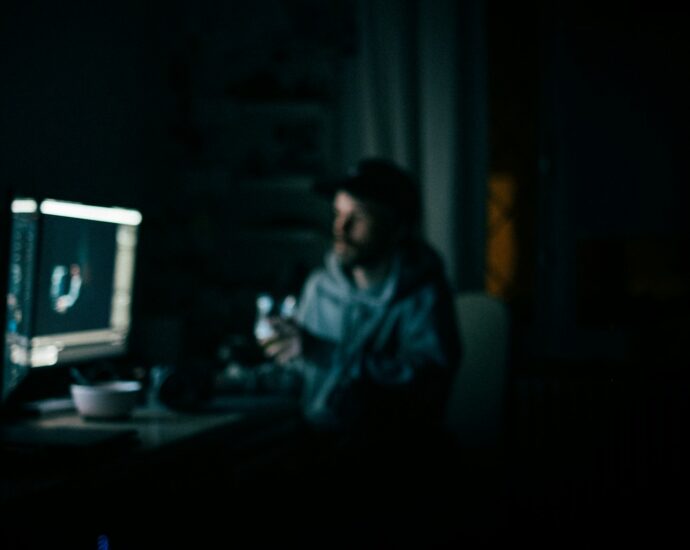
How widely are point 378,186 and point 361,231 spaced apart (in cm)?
13

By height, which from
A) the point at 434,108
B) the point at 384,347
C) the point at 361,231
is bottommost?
the point at 384,347

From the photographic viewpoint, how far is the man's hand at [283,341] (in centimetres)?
177

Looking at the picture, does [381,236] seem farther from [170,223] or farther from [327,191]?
[170,223]

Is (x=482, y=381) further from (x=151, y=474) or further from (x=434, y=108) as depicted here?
(x=434, y=108)

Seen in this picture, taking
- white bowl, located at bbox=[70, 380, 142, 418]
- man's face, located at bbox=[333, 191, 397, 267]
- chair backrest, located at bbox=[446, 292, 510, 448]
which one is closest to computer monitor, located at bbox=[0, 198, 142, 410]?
white bowl, located at bbox=[70, 380, 142, 418]

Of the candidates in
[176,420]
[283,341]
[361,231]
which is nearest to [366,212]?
[361,231]

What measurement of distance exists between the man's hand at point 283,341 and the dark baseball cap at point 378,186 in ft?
1.48

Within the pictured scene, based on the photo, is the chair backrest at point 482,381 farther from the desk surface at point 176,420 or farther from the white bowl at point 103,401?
the white bowl at point 103,401

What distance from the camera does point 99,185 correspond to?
96.6 inches

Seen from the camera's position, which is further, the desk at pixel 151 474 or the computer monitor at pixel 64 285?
the computer monitor at pixel 64 285

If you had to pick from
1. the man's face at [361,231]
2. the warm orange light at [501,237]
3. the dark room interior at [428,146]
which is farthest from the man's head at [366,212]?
the warm orange light at [501,237]

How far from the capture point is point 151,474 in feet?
4.14

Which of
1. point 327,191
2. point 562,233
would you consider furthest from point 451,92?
point 327,191

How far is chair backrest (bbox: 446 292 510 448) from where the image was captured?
1.97m
